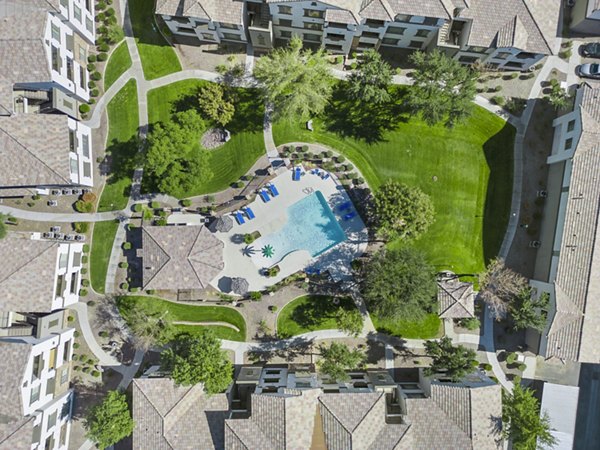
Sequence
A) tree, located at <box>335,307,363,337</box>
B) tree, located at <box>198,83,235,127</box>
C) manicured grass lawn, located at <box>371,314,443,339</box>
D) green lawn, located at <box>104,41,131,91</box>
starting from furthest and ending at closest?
green lawn, located at <box>104,41,131,91</box>
manicured grass lawn, located at <box>371,314,443,339</box>
tree, located at <box>198,83,235,127</box>
tree, located at <box>335,307,363,337</box>

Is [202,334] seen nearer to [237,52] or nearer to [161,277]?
[161,277]

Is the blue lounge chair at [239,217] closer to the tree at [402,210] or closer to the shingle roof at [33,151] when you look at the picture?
the tree at [402,210]

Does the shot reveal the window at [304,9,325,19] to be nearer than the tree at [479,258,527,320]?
Yes

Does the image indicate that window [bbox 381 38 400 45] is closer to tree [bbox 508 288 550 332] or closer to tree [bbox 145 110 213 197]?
tree [bbox 145 110 213 197]

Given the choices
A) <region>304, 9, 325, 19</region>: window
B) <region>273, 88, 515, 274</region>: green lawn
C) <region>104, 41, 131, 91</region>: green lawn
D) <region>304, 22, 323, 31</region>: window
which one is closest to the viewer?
<region>304, 9, 325, 19</region>: window

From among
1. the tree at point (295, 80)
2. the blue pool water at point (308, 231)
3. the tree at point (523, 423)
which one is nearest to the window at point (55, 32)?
the tree at point (295, 80)

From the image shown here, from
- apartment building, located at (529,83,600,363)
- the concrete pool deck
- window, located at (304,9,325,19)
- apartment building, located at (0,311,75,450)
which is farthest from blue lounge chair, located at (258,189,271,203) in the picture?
apartment building, located at (529,83,600,363)

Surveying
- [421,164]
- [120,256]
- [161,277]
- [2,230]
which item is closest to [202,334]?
[161,277]

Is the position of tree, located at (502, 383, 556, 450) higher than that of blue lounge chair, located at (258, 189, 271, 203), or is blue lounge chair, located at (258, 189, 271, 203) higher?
blue lounge chair, located at (258, 189, 271, 203)
